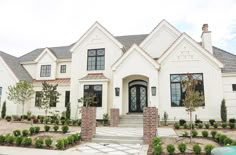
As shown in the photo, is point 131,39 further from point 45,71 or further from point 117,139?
point 117,139

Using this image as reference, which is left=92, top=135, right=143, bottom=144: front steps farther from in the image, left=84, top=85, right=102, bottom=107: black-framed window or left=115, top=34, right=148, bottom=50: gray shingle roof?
left=115, top=34, right=148, bottom=50: gray shingle roof

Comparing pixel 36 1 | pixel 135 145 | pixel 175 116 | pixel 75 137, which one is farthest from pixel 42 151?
pixel 175 116

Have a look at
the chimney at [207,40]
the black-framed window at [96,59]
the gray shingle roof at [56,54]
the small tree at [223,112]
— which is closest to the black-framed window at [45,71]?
the gray shingle roof at [56,54]

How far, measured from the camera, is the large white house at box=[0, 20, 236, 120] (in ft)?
57.3

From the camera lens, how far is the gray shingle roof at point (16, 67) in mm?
23391

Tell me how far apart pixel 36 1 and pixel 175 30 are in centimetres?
1300

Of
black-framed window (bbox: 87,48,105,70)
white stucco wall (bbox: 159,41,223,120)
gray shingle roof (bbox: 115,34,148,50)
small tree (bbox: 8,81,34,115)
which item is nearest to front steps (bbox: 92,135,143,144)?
white stucco wall (bbox: 159,41,223,120)

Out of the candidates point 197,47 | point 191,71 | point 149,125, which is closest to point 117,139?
point 149,125

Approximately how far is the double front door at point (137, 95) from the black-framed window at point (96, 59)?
355cm

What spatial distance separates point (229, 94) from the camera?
56.6 feet

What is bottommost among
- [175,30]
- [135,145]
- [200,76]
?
[135,145]

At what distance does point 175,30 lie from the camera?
20.4 m

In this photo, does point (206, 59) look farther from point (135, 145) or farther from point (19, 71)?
point (19, 71)

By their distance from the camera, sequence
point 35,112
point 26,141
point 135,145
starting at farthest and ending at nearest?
point 35,112 → point 135,145 → point 26,141
